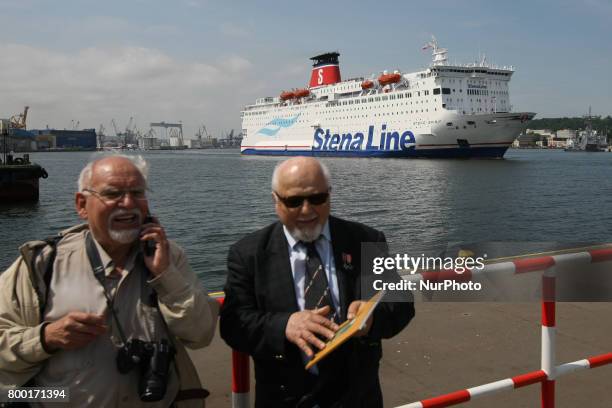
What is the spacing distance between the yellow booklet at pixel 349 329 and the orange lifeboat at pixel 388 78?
47185 mm

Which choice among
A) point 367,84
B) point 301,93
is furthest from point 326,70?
point 367,84

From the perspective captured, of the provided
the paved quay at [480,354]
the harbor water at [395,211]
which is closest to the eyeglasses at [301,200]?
the paved quay at [480,354]

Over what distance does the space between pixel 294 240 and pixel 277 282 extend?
0.51ft

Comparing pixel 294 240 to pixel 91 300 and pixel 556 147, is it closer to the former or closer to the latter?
pixel 91 300

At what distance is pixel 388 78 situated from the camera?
46938mm

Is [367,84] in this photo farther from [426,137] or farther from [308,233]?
[308,233]

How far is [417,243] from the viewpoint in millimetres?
13008

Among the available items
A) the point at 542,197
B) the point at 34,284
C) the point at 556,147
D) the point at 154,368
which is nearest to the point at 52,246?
the point at 34,284

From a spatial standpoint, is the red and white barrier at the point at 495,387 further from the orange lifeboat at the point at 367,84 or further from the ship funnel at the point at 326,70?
Answer: the ship funnel at the point at 326,70

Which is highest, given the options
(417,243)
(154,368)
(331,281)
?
(331,281)

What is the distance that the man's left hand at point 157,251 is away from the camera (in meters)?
1.55

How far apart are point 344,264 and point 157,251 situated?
0.61 m

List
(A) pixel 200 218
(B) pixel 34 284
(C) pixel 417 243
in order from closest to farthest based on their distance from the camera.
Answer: (B) pixel 34 284 < (C) pixel 417 243 < (A) pixel 200 218

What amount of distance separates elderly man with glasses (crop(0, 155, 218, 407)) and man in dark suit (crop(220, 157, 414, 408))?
16 cm
